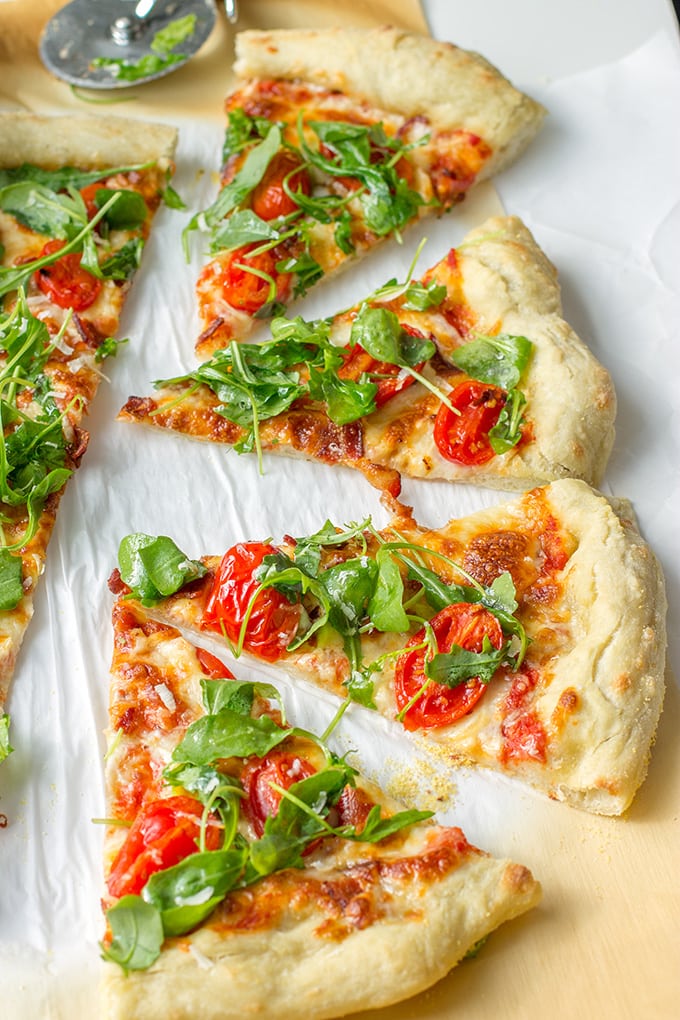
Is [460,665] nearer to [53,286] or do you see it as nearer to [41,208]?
[53,286]

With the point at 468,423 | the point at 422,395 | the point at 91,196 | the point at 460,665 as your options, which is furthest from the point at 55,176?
the point at 460,665

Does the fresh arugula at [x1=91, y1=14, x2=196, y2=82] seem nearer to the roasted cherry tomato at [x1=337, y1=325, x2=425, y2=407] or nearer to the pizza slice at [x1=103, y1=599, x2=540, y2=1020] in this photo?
the roasted cherry tomato at [x1=337, y1=325, x2=425, y2=407]

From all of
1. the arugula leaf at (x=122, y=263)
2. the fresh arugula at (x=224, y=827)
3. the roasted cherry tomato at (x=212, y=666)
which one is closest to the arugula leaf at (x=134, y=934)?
the fresh arugula at (x=224, y=827)

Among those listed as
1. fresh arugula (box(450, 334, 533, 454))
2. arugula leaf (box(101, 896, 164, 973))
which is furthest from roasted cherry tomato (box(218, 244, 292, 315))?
arugula leaf (box(101, 896, 164, 973))

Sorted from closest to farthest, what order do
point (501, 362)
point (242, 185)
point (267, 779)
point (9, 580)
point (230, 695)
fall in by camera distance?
point (267, 779), point (230, 695), point (9, 580), point (501, 362), point (242, 185)

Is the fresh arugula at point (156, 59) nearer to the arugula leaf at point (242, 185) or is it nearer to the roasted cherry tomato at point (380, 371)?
the arugula leaf at point (242, 185)
